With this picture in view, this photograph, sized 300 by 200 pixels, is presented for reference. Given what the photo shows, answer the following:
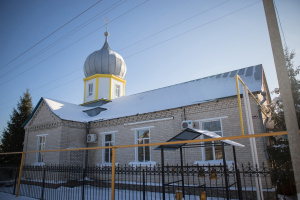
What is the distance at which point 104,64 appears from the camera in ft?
62.8

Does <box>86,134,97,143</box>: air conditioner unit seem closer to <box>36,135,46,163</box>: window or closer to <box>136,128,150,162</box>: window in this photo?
<box>136,128,150,162</box>: window

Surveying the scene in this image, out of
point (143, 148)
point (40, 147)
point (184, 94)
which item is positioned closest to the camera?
point (143, 148)

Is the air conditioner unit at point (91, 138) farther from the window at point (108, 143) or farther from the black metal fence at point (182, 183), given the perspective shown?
the black metal fence at point (182, 183)

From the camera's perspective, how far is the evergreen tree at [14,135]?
16.7 meters

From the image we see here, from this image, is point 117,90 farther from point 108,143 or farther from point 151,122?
point 151,122

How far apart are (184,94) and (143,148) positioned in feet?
13.1

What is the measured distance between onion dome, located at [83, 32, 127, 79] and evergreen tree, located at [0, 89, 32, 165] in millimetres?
6701

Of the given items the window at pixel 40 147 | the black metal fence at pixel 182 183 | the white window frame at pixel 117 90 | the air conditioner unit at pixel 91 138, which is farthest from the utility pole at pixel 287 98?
the white window frame at pixel 117 90

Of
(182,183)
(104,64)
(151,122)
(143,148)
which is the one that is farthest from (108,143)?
(104,64)

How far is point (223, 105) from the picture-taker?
9.40 metres

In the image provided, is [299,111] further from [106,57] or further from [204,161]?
[106,57]

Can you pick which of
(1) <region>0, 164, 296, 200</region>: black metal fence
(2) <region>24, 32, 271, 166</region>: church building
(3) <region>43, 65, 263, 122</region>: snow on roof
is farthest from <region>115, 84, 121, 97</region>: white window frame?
(1) <region>0, 164, 296, 200</region>: black metal fence

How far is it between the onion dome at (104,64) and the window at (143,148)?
926cm

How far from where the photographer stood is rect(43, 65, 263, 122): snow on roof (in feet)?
33.4
